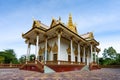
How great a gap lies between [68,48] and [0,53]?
112 feet

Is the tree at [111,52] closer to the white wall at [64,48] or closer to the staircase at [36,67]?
the white wall at [64,48]

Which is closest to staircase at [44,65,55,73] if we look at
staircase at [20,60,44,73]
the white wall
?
staircase at [20,60,44,73]

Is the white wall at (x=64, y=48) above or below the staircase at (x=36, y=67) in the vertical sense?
above

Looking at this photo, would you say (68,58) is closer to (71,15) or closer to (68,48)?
(68,48)

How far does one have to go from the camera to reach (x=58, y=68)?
41.8 feet

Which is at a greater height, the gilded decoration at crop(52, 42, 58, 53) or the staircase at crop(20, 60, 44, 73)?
the gilded decoration at crop(52, 42, 58, 53)

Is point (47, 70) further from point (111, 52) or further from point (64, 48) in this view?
point (111, 52)

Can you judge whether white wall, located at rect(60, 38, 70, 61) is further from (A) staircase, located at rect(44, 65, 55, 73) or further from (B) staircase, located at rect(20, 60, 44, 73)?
(A) staircase, located at rect(44, 65, 55, 73)

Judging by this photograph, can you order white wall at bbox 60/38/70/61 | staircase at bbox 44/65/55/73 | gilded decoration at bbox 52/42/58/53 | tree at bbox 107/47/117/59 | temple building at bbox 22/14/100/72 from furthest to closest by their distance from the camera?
tree at bbox 107/47/117/59 < white wall at bbox 60/38/70/61 < gilded decoration at bbox 52/42/58/53 < temple building at bbox 22/14/100/72 < staircase at bbox 44/65/55/73

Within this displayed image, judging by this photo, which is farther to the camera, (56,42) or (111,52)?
(111,52)

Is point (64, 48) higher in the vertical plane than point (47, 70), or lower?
higher

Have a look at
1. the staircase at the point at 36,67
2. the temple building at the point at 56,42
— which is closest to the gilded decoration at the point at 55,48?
the temple building at the point at 56,42

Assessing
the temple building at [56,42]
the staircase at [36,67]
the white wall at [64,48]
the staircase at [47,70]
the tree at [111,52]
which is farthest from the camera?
the tree at [111,52]

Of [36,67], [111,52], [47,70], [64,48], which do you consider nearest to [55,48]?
[64,48]
